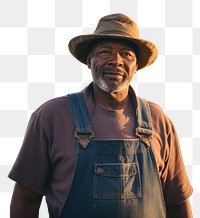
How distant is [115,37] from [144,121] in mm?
586

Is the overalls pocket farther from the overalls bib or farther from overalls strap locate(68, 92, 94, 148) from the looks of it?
overalls strap locate(68, 92, 94, 148)

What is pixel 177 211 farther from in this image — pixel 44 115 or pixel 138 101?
pixel 44 115

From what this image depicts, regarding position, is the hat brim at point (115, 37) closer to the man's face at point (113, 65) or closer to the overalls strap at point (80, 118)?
the man's face at point (113, 65)

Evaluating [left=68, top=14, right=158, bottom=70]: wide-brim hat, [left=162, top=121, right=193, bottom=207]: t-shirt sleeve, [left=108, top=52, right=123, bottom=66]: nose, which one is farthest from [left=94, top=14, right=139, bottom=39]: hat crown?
[left=162, top=121, right=193, bottom=207]: t-shirt sleeve

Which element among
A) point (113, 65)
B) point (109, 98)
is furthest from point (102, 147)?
point (113, 65)

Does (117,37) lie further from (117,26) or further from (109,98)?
(109,98)

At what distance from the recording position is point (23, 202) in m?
4.53

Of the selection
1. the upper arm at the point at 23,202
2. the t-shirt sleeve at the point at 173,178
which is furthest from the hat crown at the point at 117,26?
the upper arm at the point at 23,202

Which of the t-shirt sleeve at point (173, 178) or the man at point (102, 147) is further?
the t-shirt sleeve at point (173, 178)

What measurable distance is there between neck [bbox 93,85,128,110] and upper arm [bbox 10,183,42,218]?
28.9 inches

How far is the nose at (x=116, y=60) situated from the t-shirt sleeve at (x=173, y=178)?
0.64m

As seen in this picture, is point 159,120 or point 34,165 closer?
point 34,165

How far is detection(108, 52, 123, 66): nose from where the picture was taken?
4.51 metres

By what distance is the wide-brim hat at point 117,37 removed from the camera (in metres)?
4.63
